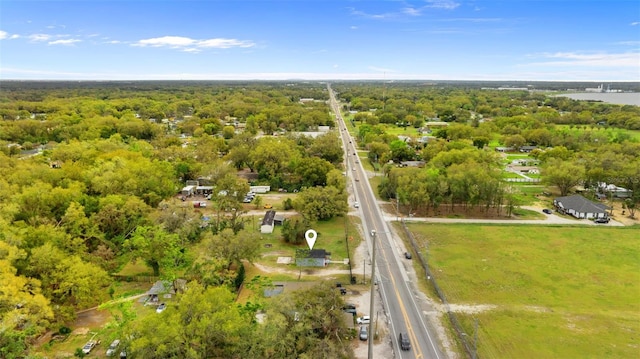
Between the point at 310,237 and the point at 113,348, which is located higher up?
the point at 310,237


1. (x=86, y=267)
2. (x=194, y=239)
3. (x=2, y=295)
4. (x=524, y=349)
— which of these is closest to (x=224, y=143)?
(x=194, y=239)

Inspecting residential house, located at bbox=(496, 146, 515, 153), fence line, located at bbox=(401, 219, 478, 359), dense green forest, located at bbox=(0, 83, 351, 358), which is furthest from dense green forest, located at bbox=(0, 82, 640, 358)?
fence line, located at bbox=(401, 219, 478, 359)

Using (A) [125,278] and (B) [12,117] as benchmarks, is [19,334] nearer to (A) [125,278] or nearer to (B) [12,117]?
(A) [125,278]

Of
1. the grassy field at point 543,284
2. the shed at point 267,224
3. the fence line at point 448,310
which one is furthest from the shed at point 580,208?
the shed at point 267,224

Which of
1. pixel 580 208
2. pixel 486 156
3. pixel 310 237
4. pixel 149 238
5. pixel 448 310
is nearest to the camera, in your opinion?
pixel 448 310

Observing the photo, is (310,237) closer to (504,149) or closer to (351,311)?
(351,311)

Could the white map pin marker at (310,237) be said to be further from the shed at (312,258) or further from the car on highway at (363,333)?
the car on highway at (363,333)

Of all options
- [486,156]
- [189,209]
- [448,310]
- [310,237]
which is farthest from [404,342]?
[486,156]
